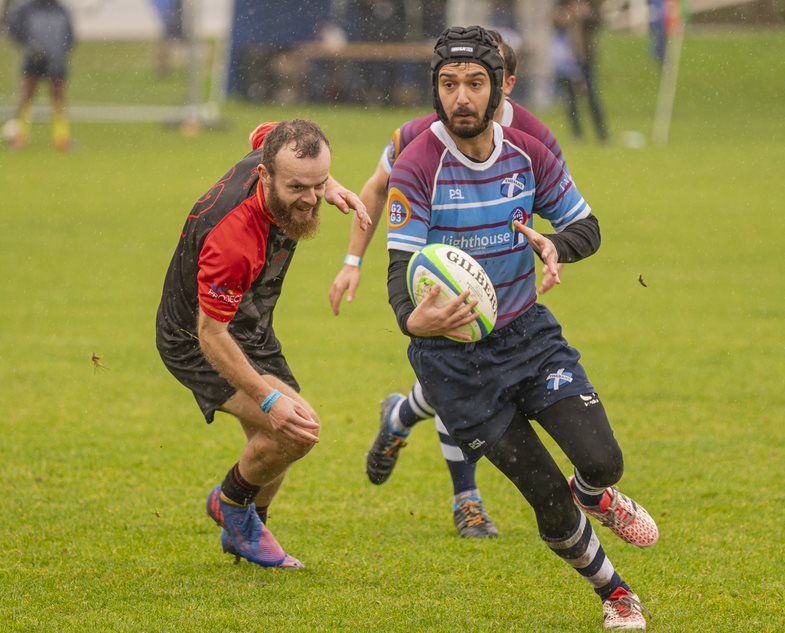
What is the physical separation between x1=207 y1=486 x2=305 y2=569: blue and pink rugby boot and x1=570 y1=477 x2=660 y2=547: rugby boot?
4.55 ft

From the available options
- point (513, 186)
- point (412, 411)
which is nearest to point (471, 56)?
point (513, 186)

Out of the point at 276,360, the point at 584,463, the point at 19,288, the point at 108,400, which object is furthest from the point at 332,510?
the point at 19,288

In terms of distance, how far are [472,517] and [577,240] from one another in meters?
1.75

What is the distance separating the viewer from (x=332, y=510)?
6668mm

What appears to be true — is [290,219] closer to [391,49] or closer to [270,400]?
[270,400]

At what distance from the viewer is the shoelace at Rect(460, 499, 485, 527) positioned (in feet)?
20.5

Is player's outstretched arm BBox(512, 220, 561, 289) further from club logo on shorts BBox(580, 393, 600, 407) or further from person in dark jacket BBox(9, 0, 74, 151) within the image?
person in dark jacket BBox(9, 0, 74, 151)

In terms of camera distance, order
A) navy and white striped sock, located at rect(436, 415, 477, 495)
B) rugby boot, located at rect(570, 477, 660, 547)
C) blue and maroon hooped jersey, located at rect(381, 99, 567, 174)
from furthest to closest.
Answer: navy and white striped sock, located at rect(436, 415, 477, 495) < blue and maroon hooped jersey, located at rect(381, 99, 567, 174) < rugby boot, located at rect(570, 477, 660, 547)

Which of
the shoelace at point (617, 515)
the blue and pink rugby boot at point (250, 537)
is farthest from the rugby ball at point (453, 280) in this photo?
the blue and pink rugby boot at point (250, 537)

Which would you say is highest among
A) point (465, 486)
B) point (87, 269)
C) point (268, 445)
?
point (268, 445)

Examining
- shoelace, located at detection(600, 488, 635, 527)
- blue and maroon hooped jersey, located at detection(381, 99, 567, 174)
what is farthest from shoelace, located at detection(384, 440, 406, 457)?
shoelace, located at detection(600, 488, 635, 527)

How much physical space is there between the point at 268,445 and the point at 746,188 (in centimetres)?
1413

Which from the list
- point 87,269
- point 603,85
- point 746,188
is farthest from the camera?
point 603,85

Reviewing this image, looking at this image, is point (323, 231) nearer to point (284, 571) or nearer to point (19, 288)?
point (19, 288)
